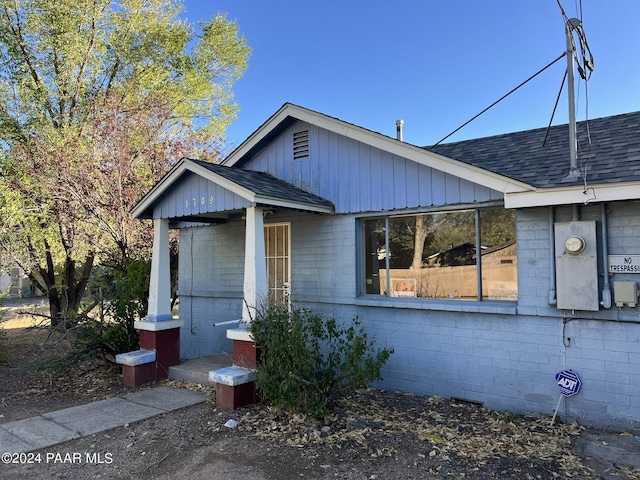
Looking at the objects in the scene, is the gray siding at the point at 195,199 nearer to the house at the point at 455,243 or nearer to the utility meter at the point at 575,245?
the house at the point at 455,243

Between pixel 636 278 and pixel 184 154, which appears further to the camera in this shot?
pixel 184 154

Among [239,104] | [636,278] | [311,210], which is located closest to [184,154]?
[239,104]

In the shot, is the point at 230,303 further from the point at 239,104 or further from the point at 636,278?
the point at 239,104

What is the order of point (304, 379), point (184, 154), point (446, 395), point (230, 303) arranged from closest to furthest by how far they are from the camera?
point (304, 379)
point (446, 395)
point (230, 303)
point (184, 154)

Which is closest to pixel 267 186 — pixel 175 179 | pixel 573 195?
pixel 175 179

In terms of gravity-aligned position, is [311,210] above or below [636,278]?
above

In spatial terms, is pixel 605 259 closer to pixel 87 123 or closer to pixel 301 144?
pixel 301 144

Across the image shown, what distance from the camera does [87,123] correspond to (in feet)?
39.5

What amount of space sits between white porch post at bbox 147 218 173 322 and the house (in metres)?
0.03

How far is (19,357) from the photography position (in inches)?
383

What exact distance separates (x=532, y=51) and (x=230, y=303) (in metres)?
8.25

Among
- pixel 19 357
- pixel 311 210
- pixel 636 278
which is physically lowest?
pixel 19 357

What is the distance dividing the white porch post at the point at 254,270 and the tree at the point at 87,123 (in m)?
4.28

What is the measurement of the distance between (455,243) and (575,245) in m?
1.56
